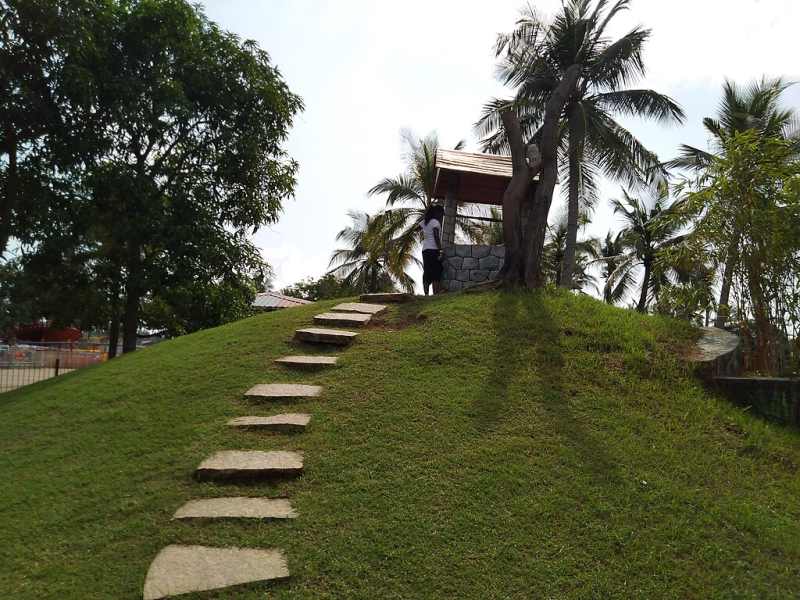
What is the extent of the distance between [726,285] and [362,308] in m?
4.56

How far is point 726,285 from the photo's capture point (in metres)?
6.02

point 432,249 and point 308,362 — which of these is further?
point 432,249

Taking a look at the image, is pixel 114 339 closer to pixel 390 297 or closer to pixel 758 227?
pixel 390 297

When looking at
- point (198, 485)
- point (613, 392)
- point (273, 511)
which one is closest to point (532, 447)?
point (613, 392)

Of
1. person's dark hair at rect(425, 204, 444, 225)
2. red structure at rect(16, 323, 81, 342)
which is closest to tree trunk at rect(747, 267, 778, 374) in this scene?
person's dark hair at rect(425, 204, 444, 225)

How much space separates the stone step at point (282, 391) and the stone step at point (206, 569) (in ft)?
6.76

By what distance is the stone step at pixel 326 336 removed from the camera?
21.5 feet

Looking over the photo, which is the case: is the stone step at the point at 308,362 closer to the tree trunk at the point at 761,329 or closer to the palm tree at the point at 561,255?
the tree trunk at the point at 761,329

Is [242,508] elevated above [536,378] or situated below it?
below

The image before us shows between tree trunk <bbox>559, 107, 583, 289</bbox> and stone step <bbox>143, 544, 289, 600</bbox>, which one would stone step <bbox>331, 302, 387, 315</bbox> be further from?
tree trunk <bbox>559, 107, 583, 289</bbox>

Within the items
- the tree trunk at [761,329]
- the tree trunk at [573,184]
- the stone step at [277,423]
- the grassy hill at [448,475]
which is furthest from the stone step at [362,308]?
the tree trunk at [573,184]

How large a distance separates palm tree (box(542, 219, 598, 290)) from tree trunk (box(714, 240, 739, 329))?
719 inches

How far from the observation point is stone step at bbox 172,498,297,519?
3.38m

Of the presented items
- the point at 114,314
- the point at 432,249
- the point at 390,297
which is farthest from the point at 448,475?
the point at 114,314
